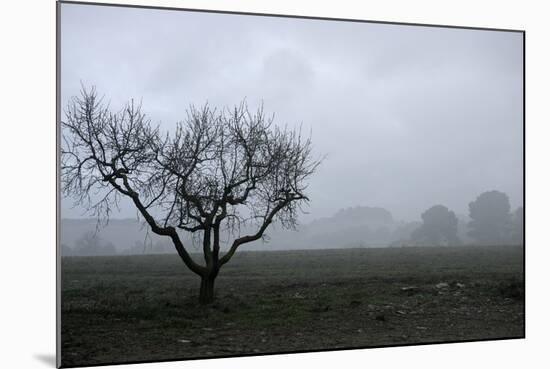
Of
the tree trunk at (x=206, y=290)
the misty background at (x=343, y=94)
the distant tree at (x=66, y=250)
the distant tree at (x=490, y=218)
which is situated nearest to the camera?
the distant tree at (x=66, y=250)

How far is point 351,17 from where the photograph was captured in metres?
7.73

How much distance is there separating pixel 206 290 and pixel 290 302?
90 centimetres

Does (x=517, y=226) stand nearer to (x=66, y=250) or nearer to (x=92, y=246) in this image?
(x=92, y=246)

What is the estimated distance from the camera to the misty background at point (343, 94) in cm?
709

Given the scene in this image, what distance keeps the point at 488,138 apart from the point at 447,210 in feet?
3.09

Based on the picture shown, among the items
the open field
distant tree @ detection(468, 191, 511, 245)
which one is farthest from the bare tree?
distant tree @ detection(468, 191, 511, 245)

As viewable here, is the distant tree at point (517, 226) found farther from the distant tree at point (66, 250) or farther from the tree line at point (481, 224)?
the distant tree at point (66, 250)

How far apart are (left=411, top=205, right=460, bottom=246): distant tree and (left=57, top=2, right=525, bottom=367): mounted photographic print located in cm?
2

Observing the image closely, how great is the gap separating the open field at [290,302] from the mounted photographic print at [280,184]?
0.05 feet

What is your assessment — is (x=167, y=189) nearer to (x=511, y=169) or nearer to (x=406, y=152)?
(x=406, y=152)

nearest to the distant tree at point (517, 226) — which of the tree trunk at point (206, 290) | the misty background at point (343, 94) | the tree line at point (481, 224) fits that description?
the tree line at point (481, 224)

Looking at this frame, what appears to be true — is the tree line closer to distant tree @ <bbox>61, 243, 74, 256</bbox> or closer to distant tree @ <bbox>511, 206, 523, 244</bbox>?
distant tree @ <bbox>511, 206, 523, 244</bbox>

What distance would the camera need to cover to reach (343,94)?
7797 mm

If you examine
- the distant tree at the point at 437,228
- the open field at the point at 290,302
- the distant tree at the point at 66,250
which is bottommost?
the open field at the point at 290,302
